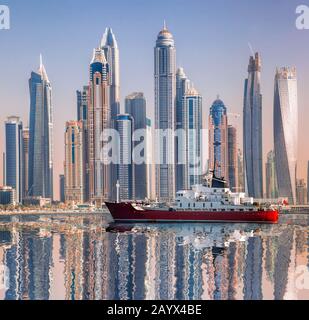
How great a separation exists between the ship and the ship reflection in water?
939 centimetres

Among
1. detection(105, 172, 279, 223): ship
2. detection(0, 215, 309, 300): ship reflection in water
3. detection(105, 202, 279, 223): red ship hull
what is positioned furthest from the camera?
detection(105, 172, 279, 223): ship

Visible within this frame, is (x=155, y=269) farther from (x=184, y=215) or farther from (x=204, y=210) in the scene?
(x=184, y=215)

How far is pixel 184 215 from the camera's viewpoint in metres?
28.8

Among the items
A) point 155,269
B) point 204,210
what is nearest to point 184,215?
point 204,210

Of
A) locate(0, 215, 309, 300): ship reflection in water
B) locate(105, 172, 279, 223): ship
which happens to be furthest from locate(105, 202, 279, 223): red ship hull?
locate(0, 215, 309, 300): ship reflection in water

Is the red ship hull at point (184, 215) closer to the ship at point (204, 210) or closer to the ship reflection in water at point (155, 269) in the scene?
the ship at point (204, 210)

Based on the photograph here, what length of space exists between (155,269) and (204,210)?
657 inches

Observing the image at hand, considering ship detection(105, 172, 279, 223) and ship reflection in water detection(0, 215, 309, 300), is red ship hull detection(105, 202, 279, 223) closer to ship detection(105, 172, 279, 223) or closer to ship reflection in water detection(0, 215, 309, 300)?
ship detection(105, 172, 279, 223)

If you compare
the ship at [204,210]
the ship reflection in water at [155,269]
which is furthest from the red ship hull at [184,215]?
the ship reflection in water at [155,269]

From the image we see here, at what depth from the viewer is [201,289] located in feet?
32.6

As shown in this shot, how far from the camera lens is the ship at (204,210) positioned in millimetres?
28584

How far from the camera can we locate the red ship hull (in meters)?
28.5
